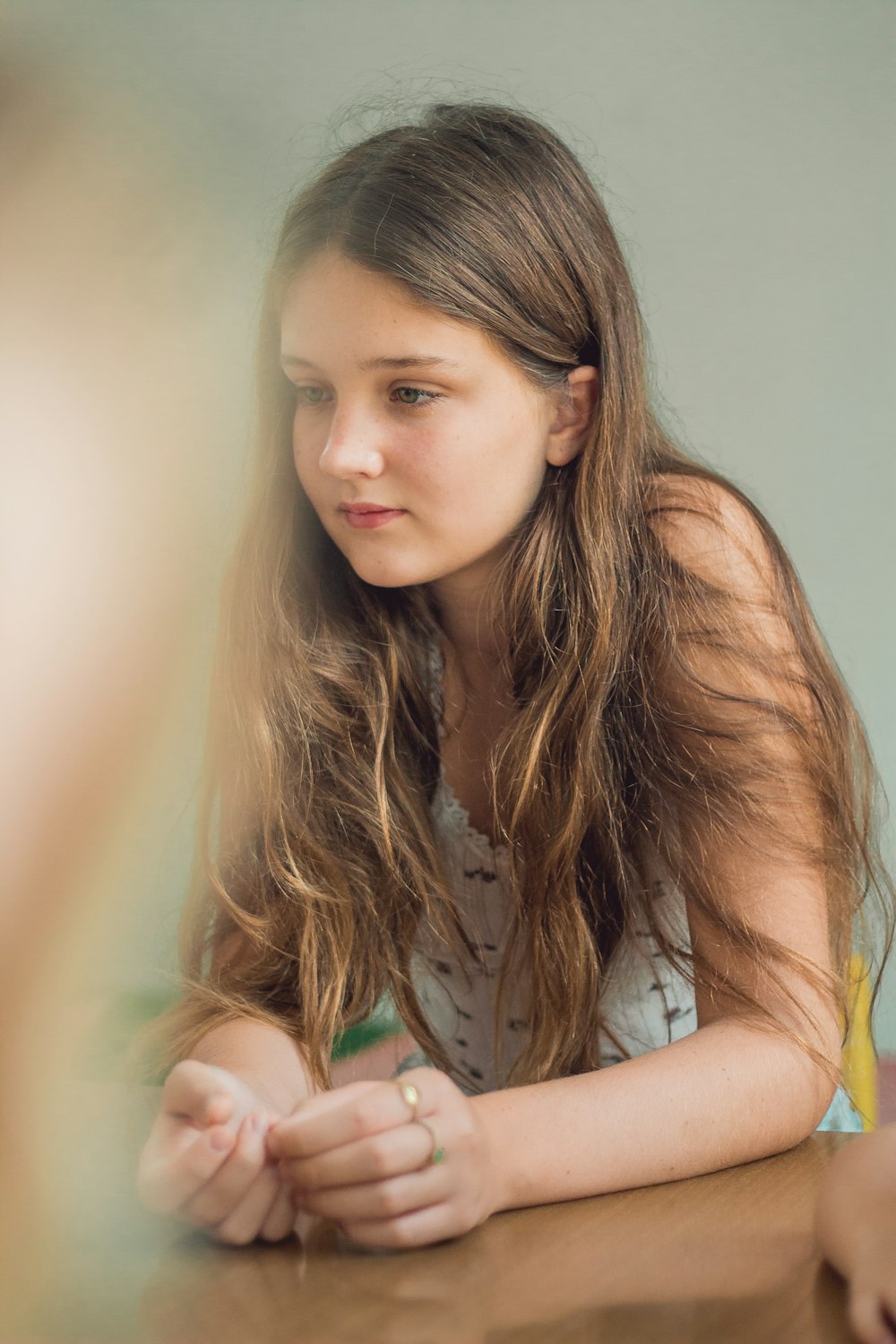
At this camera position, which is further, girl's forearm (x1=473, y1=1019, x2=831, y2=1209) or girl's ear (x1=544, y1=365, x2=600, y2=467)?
girl's ear (x1=544, y1=365, x2=600, y2=467)

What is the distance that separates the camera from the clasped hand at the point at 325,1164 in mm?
405

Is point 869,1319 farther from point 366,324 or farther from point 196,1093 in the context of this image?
point 366,324

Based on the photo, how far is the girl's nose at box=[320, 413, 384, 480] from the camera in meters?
0.66

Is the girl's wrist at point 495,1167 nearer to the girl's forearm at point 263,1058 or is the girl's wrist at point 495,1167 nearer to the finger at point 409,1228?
the finger at point 409,1228

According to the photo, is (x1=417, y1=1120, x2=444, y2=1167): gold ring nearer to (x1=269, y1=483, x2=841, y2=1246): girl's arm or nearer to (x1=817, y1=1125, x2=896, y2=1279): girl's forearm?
(x1=269, y1=483, x2=841, y2=1246): girl's arm

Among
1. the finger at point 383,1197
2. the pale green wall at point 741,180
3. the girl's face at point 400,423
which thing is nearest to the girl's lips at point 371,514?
the girl's face at point 400,423

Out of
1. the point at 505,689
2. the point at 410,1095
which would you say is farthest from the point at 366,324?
the point at 410,1095

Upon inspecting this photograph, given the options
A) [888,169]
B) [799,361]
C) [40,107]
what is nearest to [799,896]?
[40,107]

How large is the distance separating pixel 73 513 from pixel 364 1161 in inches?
11.2

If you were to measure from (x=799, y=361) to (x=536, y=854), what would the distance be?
111 cm

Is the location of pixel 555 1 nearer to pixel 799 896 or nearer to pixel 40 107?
pixel 799 896

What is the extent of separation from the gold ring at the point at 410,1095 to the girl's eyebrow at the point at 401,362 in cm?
38

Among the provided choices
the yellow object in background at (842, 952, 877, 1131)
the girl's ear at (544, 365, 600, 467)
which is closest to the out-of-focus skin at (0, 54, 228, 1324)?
the girl's ear at (544, 365, 600, 467)

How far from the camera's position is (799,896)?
0.64m
